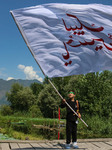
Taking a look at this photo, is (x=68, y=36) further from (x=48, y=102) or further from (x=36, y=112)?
(x=36, y=112)

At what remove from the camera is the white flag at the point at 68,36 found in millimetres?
5859

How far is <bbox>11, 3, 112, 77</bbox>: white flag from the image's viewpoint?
5.86 metres

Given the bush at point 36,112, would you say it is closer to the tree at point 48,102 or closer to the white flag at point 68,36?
the tree at point 48,102

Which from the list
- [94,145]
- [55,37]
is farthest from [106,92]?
[55,37]

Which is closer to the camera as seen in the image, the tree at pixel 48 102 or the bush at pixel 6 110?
the tree at pixel 48 102

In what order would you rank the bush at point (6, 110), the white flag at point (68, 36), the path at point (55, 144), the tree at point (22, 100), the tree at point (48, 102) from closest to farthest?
1. the white flag at point (68, 36)
2. the path at point (55, 144)
3. the tree at point (48, 102)
4. the bush at point (6, 110)
5. the tree at point (22, 100)

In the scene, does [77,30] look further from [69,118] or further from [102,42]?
[69,118]

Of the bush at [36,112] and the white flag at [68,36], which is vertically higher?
the white flag at [68,36]

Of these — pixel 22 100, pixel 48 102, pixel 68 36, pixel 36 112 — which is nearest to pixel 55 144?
pixel 68 36

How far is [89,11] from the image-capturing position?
6438 mm

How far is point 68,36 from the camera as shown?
20.4 feet

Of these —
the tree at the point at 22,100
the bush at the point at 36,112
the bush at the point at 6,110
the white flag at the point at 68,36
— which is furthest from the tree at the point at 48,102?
the white flag at the point at 68,36

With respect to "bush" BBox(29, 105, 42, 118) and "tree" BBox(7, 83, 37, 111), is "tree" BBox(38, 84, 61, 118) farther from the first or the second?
"tree" BBox(7, 83, 37, 111)

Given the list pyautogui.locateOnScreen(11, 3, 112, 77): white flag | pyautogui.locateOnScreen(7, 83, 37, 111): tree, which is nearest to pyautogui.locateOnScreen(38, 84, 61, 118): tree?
pyautogui.locateOnScreen(7, 83, 37, 111): tree
